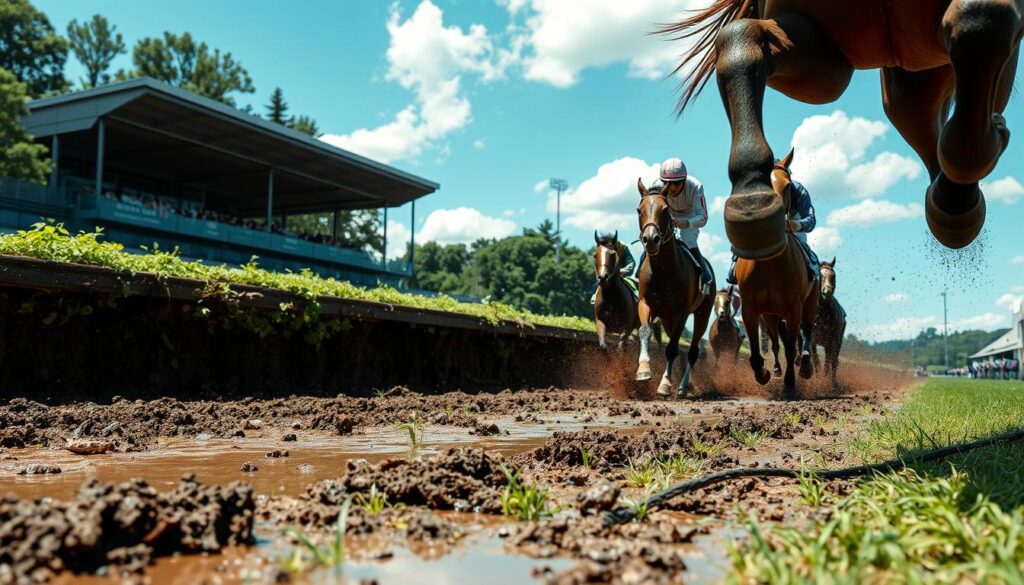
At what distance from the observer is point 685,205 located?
1029cm

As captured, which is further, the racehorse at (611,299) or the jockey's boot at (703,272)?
the racehorse at (611,299)

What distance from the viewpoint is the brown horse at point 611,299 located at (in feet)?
37.2

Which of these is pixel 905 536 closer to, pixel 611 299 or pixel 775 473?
pixel 775 473

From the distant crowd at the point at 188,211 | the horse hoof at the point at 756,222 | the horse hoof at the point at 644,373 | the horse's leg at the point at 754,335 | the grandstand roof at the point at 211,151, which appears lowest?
the horse hoof at the point at 644,373

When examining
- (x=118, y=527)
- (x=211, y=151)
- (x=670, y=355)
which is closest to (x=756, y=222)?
(x=118, y=527)

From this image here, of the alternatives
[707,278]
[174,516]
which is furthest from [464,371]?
[174,516]

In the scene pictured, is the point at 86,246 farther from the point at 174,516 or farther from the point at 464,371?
the point at 464,371

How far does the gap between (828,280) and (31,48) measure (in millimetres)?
Answer: 52036

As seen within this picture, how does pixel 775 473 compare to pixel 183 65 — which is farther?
pixel 183 65

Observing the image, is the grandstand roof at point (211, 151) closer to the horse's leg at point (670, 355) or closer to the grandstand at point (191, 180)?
the grandstand at point (191, 180)

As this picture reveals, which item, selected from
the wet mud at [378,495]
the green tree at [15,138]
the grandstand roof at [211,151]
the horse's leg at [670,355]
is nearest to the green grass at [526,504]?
the wet mud at [378,495]

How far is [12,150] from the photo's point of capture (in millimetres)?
33625

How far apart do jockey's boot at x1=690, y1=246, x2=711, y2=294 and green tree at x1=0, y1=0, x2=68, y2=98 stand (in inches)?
2013

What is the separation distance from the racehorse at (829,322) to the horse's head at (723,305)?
182cm
